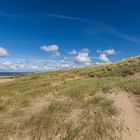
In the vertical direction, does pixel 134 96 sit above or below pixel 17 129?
above

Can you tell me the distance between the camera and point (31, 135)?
4.46m

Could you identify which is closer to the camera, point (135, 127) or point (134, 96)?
point (135, 127)

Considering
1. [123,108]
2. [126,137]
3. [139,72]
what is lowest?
[126,137]

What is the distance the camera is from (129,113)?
19.9ft

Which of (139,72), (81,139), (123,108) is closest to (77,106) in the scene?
(123,108)

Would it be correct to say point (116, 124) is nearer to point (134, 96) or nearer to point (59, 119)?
point (59, 119)

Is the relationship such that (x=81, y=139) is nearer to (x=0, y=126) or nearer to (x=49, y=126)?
(x=49, y=126)

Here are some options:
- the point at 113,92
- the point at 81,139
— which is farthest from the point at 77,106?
the point at 113,92

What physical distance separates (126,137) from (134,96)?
4165 millimetres

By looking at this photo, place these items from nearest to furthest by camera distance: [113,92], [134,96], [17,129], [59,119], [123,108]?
[17,129]
[59,119]
[123,108]
[134,96]
[113,92]

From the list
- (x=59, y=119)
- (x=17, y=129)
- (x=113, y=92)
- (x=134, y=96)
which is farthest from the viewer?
(x=113, y=92)

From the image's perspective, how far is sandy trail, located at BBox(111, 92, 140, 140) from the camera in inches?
184

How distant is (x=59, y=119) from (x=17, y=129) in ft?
4.88

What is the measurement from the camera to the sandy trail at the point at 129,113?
4673 mm
